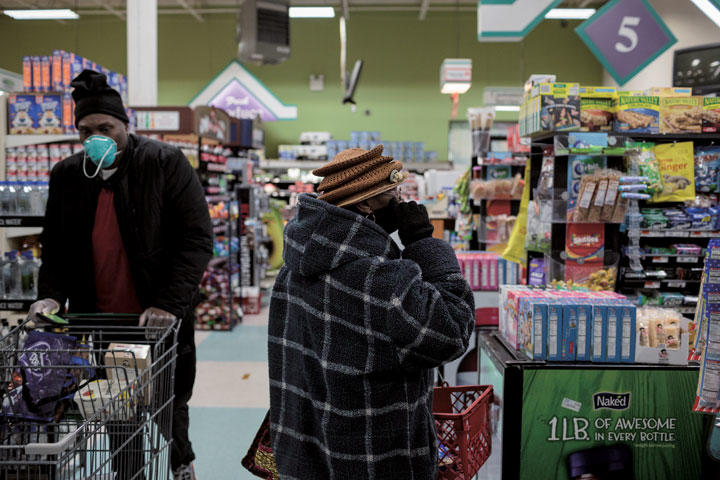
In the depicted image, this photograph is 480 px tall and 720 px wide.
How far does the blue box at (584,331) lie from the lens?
2.43 meters

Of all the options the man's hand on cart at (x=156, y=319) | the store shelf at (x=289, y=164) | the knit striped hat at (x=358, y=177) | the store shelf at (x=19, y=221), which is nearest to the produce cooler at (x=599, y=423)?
the knit striped hat at (x=358, y=177)

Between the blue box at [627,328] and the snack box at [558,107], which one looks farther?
the snack box at [558,107]

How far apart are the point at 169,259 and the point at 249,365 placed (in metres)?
3.23

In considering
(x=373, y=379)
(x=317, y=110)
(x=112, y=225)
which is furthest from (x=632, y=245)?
(x=317, y=110)

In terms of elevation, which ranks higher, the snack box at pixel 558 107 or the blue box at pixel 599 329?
the snack box at pixel 558 107

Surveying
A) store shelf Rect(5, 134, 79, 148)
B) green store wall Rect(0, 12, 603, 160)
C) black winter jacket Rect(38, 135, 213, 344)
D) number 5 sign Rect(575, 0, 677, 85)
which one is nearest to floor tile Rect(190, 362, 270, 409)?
black winter jacket Rect(38, 135, 213, 344)

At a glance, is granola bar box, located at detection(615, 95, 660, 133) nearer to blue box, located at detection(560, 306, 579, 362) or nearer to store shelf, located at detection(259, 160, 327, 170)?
blue box, located at detection(560, 306, 579, 362)

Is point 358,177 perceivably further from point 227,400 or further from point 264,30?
point 264,30

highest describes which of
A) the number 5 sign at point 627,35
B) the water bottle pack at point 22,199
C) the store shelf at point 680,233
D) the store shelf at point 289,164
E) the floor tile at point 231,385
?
the number 5 sign at point 627,35

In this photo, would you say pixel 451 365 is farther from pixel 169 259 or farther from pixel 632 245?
pixel 169 259

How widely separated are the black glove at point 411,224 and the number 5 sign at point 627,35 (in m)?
3.42

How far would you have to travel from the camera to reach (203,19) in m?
16.8

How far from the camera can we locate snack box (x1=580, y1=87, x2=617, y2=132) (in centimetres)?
332

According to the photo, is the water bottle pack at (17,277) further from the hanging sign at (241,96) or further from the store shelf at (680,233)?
the hanging sign at (241,96)
